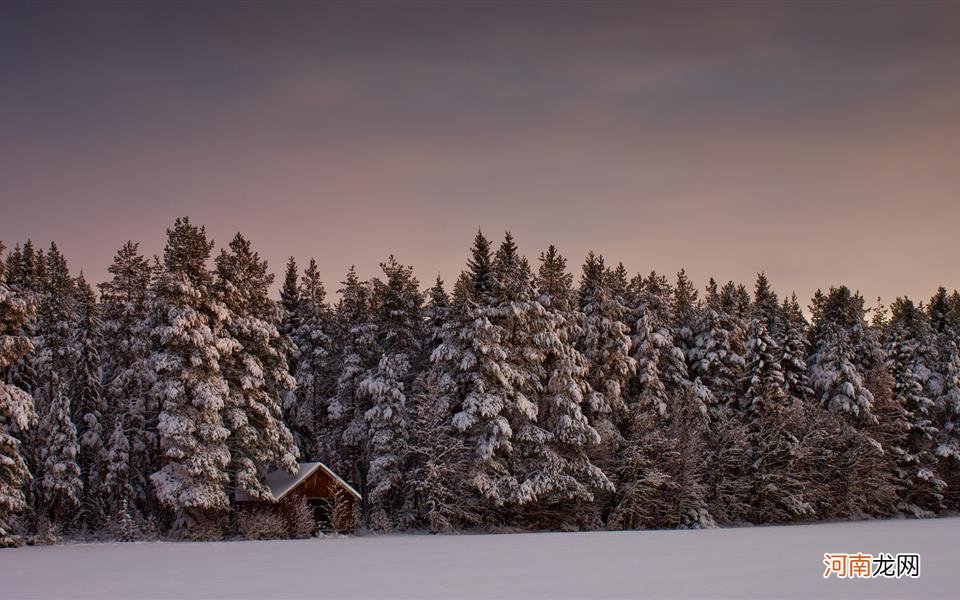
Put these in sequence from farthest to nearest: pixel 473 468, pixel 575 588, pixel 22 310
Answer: pixel 473 468 < pixel 22 310 < pixel 575 588

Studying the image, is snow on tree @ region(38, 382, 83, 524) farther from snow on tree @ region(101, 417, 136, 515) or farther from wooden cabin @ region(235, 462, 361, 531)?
wooden cabin @ region(235, 462, 361, 531)

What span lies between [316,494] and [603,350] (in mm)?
19938

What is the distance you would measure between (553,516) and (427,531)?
304 inches

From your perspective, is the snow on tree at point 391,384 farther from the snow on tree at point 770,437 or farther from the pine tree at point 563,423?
Answer: the snow on tree at point 770,437

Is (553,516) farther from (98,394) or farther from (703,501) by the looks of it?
(98,394)

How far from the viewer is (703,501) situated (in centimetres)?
5606

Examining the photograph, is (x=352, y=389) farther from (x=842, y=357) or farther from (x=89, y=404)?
(x=842, y=357)

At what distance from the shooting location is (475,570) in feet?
78.6

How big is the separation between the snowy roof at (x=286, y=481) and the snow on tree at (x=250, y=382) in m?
0.60

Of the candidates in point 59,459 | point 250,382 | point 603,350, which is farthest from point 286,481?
point 603,350

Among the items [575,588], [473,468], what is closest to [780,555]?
[575,588]

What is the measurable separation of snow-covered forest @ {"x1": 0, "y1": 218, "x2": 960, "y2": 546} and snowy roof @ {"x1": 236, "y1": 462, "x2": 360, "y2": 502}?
1.05m

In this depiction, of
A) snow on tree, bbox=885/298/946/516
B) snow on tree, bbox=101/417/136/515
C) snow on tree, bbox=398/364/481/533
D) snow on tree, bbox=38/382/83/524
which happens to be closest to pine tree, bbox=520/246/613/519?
snow on tree, bbox=398/364/481/533

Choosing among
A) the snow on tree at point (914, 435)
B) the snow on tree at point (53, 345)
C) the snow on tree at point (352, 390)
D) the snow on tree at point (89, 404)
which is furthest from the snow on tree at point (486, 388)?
the snow on tree at point (914, 435)
